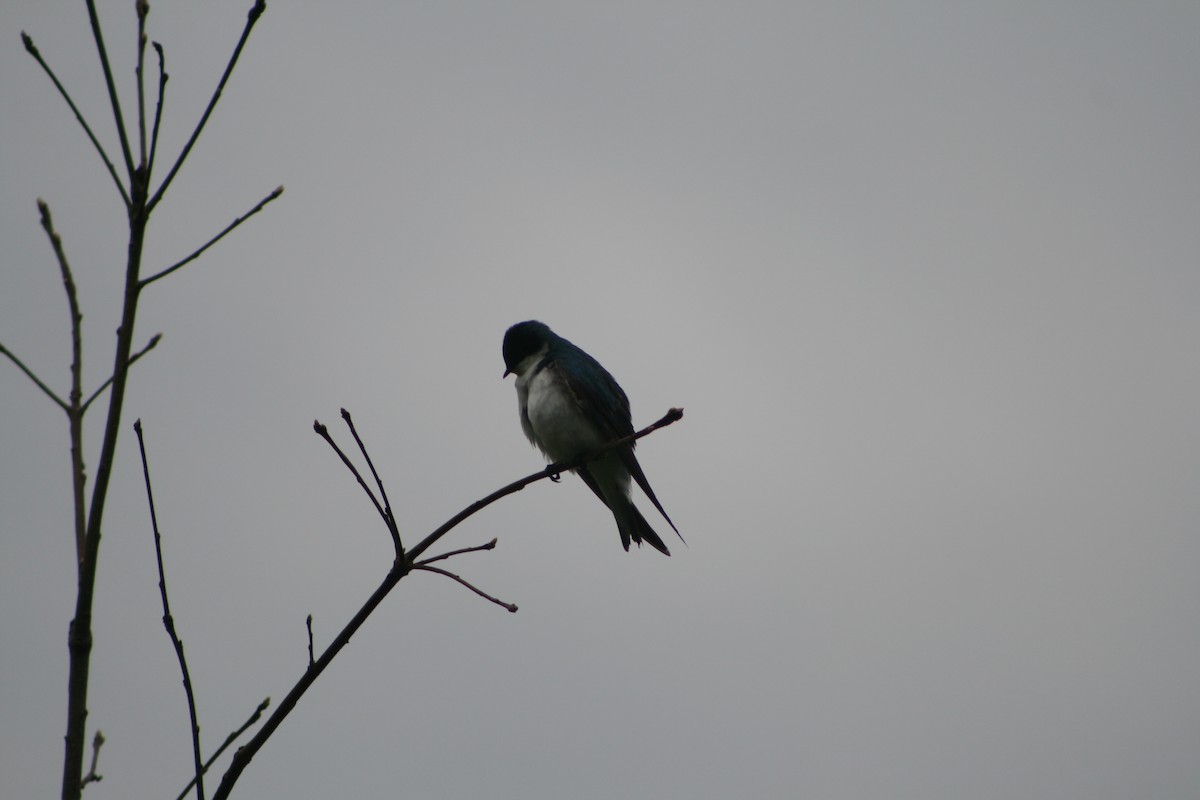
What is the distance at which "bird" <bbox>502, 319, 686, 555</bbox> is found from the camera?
855cm

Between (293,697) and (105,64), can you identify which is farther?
(293,697)

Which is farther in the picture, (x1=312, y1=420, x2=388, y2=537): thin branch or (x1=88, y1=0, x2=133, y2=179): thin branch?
(x1=312, y1=420, x2=388, y2=537): thin branch

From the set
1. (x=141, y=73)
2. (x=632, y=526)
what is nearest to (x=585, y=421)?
(x=632, y=526)

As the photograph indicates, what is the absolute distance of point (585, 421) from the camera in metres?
8.63

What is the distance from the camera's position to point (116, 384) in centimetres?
193

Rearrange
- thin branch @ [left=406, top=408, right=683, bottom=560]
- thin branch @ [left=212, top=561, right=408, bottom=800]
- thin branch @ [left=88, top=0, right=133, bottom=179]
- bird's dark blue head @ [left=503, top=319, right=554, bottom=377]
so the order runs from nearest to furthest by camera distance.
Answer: thin branch @ [left=88, top=0, right=133, bottom=179], thin branch @ [left=212, top=561, right=408, bottom=800], thin branch @ [left=406, top=408, right=683, bottom=560], bird's dark blue head @ [left=503, top=319, right=554, bottom=377]

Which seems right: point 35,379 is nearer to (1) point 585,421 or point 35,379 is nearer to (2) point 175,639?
(2) point 175,639

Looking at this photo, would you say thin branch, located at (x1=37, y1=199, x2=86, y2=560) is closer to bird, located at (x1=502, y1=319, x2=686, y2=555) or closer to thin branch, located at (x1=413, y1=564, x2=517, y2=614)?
thin branch, located at (x1=413, y1=564, x2=517, y2=614)

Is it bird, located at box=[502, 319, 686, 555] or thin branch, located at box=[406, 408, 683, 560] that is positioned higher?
bird, located at box=[502, 319, 686, 555]

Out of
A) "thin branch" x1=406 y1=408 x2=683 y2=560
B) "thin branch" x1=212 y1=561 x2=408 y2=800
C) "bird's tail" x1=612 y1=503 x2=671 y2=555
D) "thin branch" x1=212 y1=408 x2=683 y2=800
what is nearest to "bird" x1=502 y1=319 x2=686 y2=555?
"bird's tail" x1=612 y1=503 x2=671 y2=555

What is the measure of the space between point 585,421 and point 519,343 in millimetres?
1383

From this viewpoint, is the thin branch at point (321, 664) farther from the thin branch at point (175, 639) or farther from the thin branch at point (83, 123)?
the thin branch at point (83, 123)

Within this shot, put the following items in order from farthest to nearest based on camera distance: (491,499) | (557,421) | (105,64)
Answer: (557,421)
(491,499)
(105,64)

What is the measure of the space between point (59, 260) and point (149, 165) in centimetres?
27
